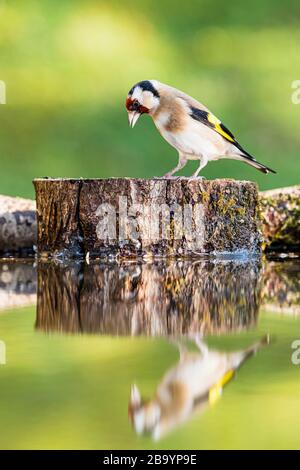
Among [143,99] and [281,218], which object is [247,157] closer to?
[281,218]

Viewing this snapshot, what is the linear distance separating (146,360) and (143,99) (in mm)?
2701

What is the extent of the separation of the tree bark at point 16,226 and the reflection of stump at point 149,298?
3.35 feet

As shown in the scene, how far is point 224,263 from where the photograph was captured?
3975 mm

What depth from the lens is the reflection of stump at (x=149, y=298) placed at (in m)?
2.21

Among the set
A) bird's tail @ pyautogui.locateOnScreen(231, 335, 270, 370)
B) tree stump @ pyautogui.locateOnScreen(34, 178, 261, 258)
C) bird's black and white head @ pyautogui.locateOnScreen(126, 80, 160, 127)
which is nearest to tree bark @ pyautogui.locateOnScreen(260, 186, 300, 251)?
tree stump @ pyautogui.locateOnScreen(34, 178, 261, 258)

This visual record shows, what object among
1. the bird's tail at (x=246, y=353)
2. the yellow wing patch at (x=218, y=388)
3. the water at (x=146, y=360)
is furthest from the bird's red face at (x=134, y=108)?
the yellow wing patch at (x=218, y=388)

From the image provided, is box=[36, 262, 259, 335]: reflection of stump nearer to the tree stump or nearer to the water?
the water

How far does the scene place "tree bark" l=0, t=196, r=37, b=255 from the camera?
4871 millimetres

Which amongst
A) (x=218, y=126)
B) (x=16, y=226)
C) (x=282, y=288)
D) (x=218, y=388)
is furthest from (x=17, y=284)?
(x=218, y=388)

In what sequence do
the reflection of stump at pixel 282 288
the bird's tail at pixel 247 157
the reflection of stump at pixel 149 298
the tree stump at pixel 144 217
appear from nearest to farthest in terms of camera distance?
the reflection of stump at pixel 149 298
the reflection of stump at pixel 282 288
the tree stump at pixel 144 217
the bird's tail at pixel 247 157

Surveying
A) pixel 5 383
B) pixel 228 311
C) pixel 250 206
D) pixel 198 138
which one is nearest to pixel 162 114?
pixel 198 138

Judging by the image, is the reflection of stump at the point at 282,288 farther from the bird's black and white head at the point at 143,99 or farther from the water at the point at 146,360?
the bird's black and white head at the point at 143,99
